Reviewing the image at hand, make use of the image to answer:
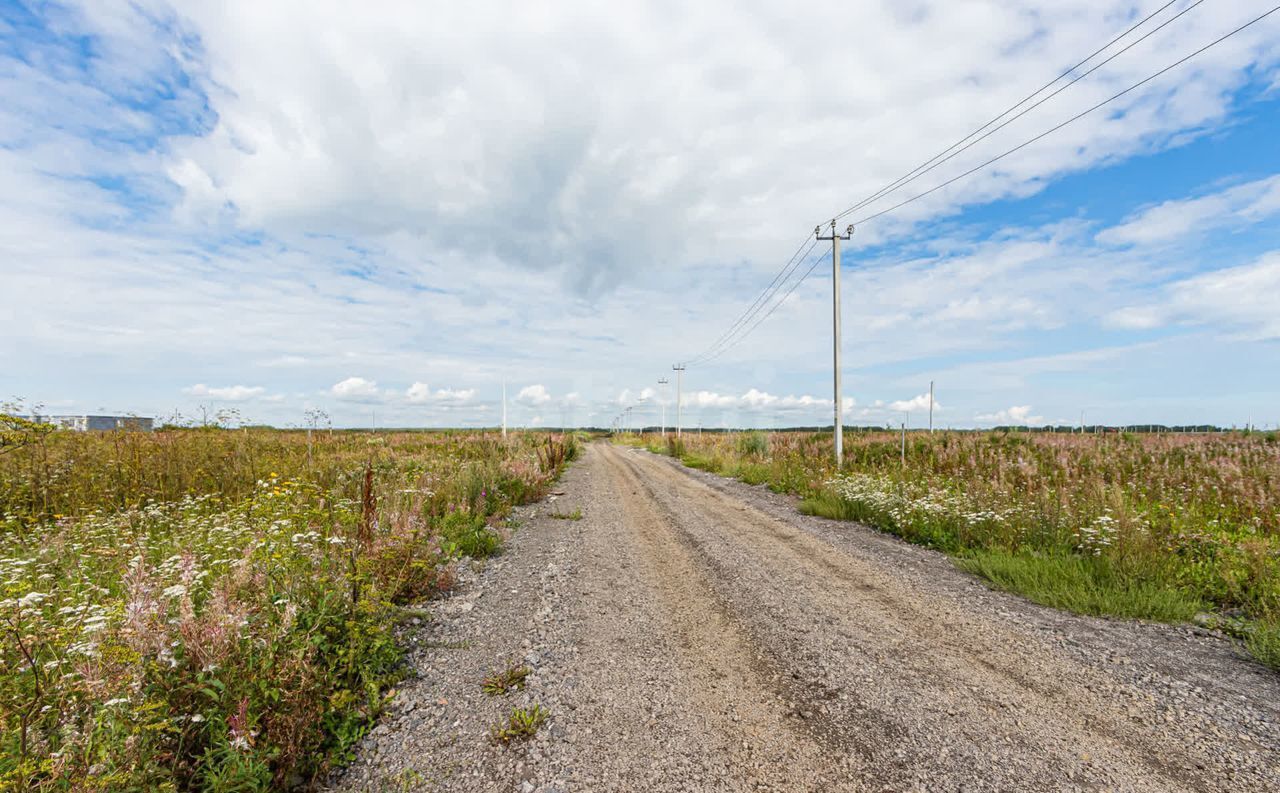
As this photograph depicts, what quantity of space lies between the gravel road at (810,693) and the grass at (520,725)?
6 centimetres

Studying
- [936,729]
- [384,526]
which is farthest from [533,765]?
[384,526]

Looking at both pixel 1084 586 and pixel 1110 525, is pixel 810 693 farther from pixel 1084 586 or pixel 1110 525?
pixel 1110 525

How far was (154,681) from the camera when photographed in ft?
9.60

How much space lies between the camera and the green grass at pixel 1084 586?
218 inches

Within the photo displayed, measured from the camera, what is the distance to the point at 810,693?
3893 mm

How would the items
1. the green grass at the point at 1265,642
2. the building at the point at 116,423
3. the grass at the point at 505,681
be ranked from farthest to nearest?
the building at the point at 116,423
the green grass at the point at 1265,642
the grass at the point at 505,681

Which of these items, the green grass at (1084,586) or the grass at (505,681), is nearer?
the grass at (505,681)

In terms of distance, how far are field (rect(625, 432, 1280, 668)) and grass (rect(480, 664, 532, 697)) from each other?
234 inches

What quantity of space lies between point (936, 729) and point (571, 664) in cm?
278

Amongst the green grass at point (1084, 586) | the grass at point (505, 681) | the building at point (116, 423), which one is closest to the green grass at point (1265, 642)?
the green grass at point (1084, 586)

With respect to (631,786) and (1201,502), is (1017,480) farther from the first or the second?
(631,786)

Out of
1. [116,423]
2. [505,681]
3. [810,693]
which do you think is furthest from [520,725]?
[116,423]

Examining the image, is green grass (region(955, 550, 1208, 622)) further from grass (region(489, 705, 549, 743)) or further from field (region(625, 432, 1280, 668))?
grass (region(489, 705, 549, 743))

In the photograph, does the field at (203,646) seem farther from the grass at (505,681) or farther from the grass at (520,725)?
the grass at (520,725)
